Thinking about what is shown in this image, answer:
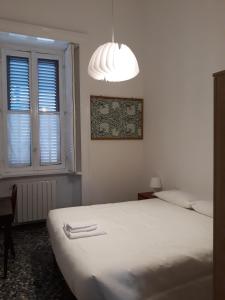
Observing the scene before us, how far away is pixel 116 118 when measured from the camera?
4.26 metres

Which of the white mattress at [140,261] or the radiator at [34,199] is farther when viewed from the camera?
the radiator at [34,199]

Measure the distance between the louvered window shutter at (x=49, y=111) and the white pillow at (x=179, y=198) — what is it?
1.81 metres

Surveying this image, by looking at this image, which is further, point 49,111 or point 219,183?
point 49,111

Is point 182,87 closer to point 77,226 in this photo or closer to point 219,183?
point 77,226

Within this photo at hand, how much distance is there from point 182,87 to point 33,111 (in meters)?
2.23

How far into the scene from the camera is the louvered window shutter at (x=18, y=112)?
12.8ft

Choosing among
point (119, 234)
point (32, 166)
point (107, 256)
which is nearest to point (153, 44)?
point (32, 166)

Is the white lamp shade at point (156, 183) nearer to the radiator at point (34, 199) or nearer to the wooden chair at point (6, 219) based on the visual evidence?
the radiator at point (34, 199)

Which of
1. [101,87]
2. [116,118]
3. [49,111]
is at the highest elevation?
[101,87]

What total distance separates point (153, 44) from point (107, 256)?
11.3 ft

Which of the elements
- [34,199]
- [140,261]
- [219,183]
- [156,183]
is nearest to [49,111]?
[34,199]

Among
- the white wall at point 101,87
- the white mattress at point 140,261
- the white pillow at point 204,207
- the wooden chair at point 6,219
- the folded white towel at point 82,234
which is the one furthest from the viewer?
the white wall at point 101,87

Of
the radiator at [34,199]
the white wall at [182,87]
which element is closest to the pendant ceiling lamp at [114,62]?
the white wall at [182,87]

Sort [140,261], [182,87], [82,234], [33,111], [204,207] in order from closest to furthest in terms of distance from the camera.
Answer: [140,261]
[82,234]
[204,207]
[182,87]
[33,111]
